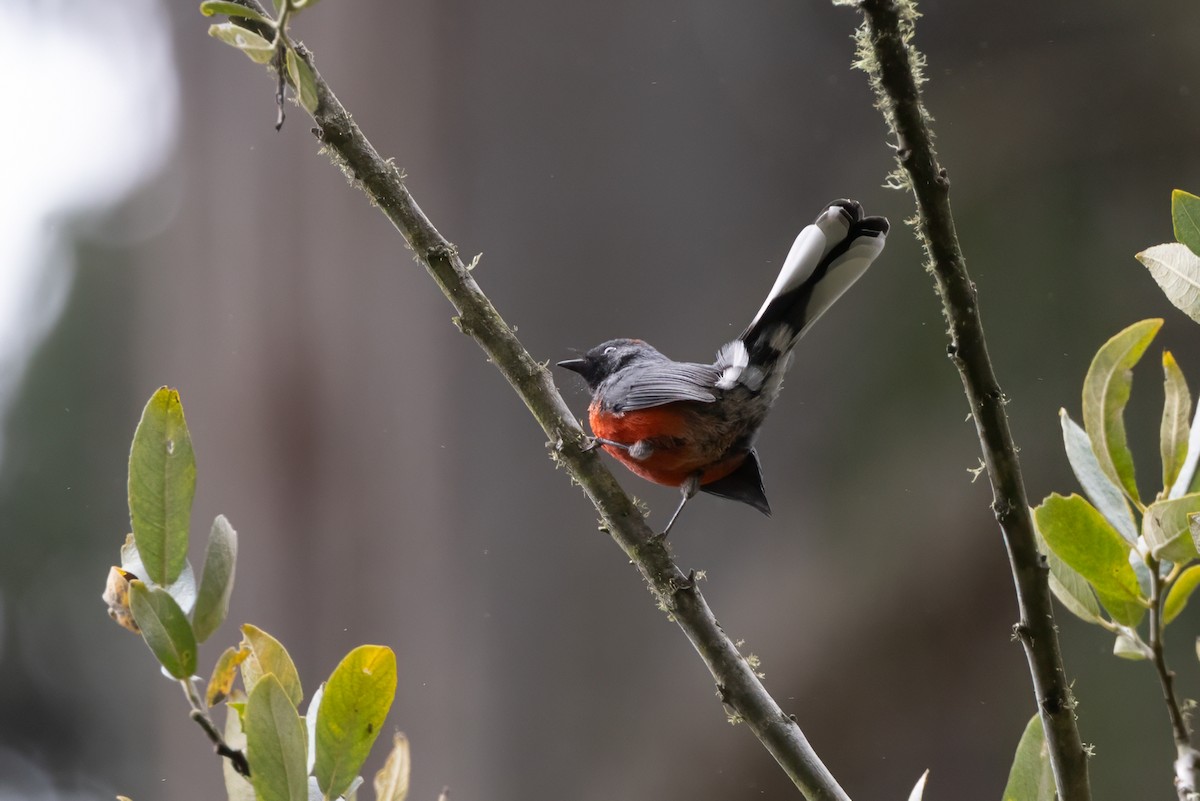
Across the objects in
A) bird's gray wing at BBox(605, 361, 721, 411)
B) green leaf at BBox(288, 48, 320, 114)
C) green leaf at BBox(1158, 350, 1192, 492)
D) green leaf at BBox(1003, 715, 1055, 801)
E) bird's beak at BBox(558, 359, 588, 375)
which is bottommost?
green leaf at BBox(1003, 715, 1055, 801)

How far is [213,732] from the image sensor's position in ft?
1.98

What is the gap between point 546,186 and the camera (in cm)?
264

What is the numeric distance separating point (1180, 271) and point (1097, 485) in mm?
164

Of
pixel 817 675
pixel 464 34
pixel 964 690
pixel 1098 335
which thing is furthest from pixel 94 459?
pixel 1098 335

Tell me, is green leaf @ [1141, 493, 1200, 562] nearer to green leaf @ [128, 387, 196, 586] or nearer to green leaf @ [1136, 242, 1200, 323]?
green leaf @ [1136, 242, 1200, 323]

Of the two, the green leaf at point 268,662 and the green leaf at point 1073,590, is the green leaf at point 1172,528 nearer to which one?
the green leaf at point 1073,590

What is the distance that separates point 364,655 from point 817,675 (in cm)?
186

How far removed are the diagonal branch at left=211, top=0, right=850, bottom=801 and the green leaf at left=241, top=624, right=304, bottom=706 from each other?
0.34 meters

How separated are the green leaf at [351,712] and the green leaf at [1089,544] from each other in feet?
1.44

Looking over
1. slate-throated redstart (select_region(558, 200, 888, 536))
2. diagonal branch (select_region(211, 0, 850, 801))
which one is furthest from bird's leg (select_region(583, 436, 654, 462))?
diagonal branch (select_region(211, 0, 850, 801))

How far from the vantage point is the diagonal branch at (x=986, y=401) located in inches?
23.4

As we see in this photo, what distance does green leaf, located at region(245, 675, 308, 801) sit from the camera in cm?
59

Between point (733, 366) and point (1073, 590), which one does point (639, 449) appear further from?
point (1073, 590)

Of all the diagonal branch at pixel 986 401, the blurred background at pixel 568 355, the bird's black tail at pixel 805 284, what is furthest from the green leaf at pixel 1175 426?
the blurred background at pixel 568 355
